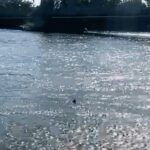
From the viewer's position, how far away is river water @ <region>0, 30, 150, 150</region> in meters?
24.2

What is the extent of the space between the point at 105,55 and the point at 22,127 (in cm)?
4665

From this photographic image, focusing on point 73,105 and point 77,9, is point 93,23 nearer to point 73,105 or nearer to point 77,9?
point 77,9

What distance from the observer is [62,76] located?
155 feet

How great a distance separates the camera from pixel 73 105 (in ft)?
110

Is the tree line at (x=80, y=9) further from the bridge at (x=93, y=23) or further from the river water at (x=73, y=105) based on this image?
the river water at (x=73, y=105)

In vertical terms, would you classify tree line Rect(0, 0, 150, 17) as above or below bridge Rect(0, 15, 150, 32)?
above

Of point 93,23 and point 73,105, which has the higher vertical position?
point 73,105

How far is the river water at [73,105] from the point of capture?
2425cm

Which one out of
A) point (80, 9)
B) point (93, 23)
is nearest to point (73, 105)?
point (93, 23)

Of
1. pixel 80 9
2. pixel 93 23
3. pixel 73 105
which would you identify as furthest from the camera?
pixel 80 9

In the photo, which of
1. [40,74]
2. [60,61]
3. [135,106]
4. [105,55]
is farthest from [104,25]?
[135,106]

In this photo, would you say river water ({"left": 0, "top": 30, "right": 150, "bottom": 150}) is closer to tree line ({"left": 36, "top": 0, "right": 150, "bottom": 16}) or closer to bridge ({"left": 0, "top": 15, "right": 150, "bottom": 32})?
bridge ({"left": 0, "top": 15, "right": 150, "bottom": 32})

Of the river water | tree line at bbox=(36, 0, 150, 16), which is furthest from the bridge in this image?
the river water

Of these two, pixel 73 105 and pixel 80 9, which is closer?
pixel 73 105
